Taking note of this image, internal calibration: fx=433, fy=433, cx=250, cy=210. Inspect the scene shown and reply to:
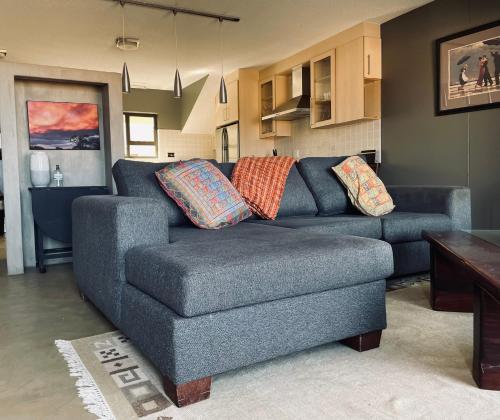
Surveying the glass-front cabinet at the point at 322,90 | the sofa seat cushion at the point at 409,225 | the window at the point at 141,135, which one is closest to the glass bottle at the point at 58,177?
the sofa seat cushion at the point at 409,225

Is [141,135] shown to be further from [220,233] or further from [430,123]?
[220,233]

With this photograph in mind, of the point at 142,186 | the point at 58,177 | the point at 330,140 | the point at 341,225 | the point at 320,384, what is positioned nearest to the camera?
the point at 320,384

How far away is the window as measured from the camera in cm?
805

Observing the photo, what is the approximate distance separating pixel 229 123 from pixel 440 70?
134 inches

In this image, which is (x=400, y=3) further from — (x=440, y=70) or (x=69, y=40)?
(x=69, y=40)

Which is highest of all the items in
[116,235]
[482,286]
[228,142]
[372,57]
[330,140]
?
[372,57]

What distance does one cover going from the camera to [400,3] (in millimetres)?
4027

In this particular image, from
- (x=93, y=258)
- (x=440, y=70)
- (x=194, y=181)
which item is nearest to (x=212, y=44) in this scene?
(x=440, y=70)

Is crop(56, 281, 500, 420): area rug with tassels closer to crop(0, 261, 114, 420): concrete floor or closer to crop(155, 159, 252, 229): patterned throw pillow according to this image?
crop(0, 261, 114, 420): concrete floor

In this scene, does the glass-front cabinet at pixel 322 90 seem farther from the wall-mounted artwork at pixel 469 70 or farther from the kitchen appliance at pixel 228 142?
the kitchen appliance at pixel 228 142

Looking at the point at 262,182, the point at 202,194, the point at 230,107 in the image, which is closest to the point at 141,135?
the point at 230,107

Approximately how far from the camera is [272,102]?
243 inches

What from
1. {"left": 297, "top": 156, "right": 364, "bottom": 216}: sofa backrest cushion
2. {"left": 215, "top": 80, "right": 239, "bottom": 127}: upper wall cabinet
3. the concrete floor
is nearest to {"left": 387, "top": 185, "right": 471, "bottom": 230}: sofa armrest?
{"left": 297, "top": 156, "right": 364, "bottom": 216}: sofa backrest cushion

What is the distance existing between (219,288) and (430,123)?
3537 millimetres
